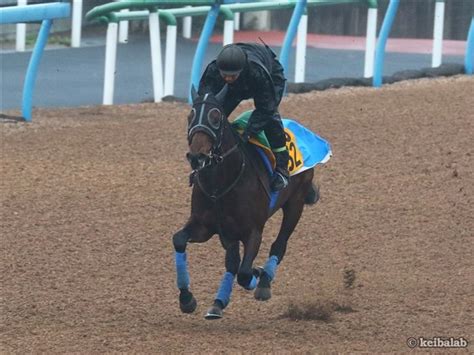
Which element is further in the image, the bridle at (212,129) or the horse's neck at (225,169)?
the horse's neck at (225,169)

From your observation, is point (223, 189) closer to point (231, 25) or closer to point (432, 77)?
point (231, 25)

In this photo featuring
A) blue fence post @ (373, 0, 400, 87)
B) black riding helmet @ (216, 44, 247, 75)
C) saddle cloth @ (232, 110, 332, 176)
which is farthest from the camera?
blue fence post @ (373, 0, 400, 87)

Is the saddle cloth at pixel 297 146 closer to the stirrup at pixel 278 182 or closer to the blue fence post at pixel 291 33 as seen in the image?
the stirrup at pixel 278 182

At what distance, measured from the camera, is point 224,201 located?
6789mm

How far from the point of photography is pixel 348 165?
1105 centimetres

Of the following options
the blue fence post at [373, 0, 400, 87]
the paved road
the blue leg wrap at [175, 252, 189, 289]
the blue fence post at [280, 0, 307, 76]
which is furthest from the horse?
the blue fence post at [373, 0, 400, 87]

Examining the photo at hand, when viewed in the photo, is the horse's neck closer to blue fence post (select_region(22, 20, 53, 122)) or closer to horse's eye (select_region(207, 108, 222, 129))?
horse's eye (select_region(207, 108, 222, 129))

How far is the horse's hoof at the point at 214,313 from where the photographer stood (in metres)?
6.78

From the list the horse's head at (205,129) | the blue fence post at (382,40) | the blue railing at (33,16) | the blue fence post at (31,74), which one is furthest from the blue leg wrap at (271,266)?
the blue fence post at (382,40)

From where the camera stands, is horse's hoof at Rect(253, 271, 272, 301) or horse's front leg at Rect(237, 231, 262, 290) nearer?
horse's front leg at Rect(237, 231, 262, 290)

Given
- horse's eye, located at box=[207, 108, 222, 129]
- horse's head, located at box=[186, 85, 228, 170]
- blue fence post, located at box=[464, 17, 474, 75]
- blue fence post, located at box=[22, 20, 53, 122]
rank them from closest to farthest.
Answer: horse's head, located at box=[186, 85, 228, 170] → horse's eye, located at box=[207, 108, 222, 129] → blue fence post, located at box=[22, 20, 53, 122] → blue fence post, located at box=[464, 17, 474, 75]

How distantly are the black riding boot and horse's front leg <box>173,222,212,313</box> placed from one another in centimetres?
52

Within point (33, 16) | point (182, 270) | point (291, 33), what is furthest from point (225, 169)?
point (291, 33)

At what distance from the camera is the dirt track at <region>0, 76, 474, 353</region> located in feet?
22.9
